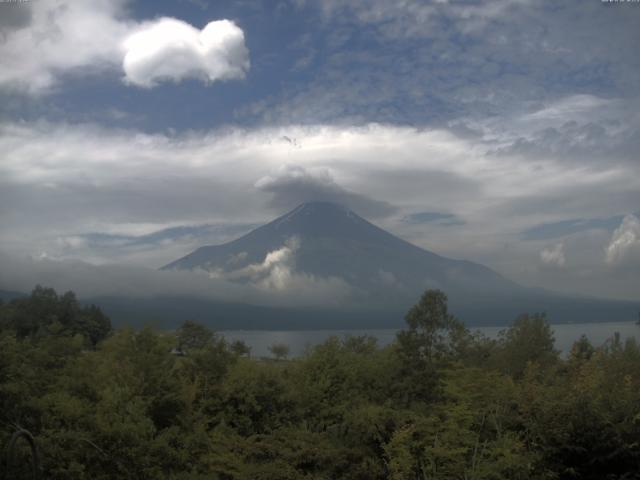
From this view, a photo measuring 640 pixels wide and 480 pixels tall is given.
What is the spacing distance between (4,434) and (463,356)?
17410 millimetres

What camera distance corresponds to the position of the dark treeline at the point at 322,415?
10836 mm

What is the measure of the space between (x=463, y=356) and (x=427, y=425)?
11092 millimetres

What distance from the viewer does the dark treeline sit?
10.8m

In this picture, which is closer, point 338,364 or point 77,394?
point 77,394

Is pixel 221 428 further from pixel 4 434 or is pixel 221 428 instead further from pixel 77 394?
pixel 4 434

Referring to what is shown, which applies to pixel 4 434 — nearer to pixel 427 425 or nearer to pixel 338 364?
pixel 427 425

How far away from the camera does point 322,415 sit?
64.4 feet

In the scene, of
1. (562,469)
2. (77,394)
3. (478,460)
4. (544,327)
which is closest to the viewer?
(478,460)

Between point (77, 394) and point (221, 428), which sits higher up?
point (77, 394)

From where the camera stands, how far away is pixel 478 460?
10.3 metres

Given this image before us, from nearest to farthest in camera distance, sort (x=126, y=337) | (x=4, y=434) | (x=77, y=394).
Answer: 1. (x=4, y=434)
2. (x=77, y=394)
3. (x=126, y=337)

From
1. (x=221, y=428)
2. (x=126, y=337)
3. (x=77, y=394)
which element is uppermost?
→ (x=126, y=337)

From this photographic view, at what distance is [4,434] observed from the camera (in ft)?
27.8

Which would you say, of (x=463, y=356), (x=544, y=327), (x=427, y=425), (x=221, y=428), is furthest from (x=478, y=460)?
(x=544, y=327)
